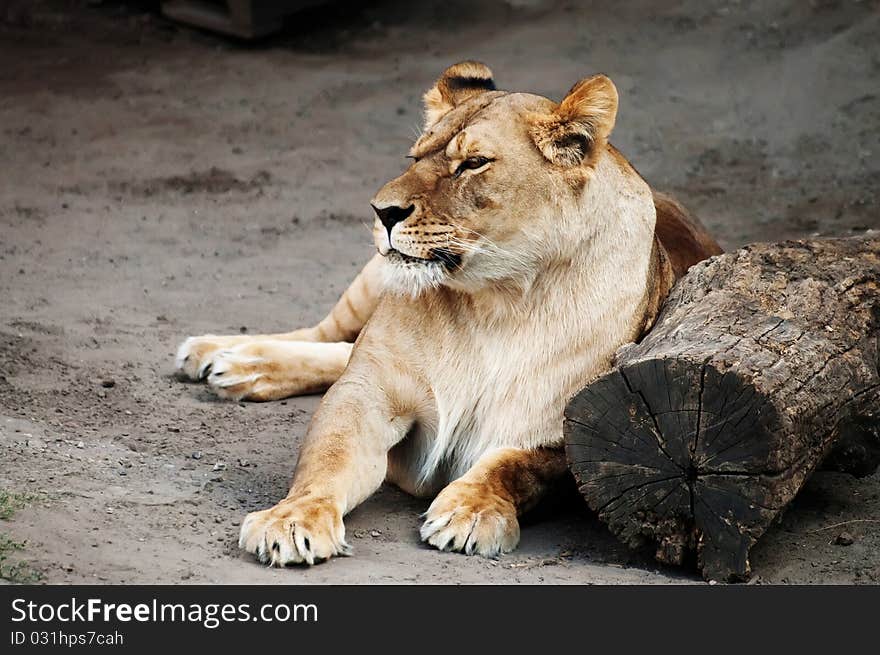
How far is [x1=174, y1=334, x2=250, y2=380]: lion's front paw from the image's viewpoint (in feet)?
17.6

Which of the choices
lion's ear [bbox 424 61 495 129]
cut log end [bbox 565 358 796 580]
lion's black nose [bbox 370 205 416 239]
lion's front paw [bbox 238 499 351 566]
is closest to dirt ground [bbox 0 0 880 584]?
lion's front paw [bbox 238 499 351 566]

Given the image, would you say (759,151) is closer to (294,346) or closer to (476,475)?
(294,346)

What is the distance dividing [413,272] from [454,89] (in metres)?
0.82

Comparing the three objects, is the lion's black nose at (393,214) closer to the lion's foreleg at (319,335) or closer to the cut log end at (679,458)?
the cut log end at (679,458)

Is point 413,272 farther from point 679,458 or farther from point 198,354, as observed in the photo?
point 198,354

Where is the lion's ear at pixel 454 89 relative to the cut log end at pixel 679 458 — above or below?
above

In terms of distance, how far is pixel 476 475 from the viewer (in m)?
4.05

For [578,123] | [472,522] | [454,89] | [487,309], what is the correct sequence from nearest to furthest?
[472,522]
[578,123]
[487,309]
[454,89]

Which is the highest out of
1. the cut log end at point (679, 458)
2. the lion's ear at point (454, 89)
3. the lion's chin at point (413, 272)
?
the lion's ear at point (454, 89)

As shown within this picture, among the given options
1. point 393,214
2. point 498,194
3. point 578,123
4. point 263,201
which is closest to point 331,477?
point 393,214

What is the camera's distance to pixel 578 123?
4.08 m

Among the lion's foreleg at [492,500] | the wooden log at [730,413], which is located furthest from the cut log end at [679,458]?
the lion's foreleg at [492,500]

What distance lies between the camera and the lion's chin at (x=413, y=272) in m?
4.00

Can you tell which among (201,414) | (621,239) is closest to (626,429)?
(621,239)
